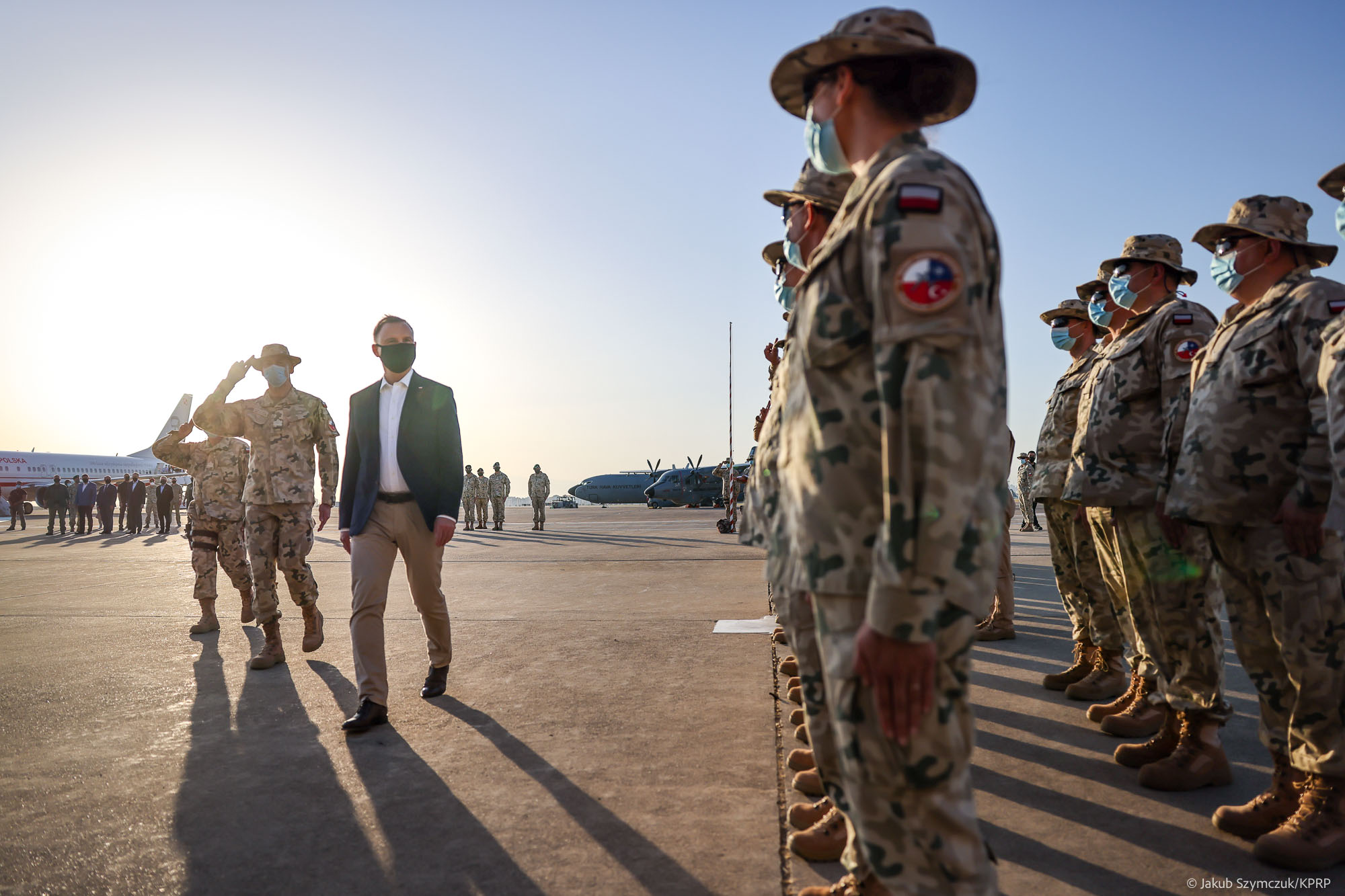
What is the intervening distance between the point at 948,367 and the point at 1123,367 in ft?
8.52

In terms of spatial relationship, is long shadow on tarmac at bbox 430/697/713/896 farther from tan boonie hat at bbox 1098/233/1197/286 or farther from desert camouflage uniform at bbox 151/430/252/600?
desert camouflage uniform at bbox 151/430/252/600

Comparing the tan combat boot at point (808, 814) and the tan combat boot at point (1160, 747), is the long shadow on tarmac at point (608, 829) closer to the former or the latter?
the tan combat boot at point (808, 814)

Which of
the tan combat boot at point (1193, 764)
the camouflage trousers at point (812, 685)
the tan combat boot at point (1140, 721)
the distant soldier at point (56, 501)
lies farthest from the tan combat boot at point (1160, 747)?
the distant soldier at point (56, 501)

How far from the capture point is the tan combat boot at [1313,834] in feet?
7.86

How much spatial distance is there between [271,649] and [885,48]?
5.21 m

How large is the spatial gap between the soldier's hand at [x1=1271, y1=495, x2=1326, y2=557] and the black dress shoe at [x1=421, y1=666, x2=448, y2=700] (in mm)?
3833

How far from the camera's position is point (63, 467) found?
49594 mm

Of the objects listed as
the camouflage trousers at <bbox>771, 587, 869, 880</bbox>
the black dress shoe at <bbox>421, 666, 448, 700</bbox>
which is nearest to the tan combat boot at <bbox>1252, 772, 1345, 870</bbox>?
the camouflage trousers at <bbox>771, 587, 869, 880</bbox>

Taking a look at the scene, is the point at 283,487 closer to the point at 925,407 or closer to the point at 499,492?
the point at 925,407

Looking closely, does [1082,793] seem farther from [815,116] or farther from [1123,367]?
[815,116]

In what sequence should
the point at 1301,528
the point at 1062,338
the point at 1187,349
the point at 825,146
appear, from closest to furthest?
the point at 825,146
the point at 1301,528
the point at 1187,349
the point at 1062,338

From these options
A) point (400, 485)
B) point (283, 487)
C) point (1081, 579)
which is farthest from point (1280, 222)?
point (283, 487)

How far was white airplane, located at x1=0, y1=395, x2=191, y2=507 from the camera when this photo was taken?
4309 cm

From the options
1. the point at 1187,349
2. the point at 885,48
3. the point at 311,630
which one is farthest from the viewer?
the point at 311,630
